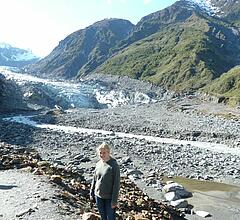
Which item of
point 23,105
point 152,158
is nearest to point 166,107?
point 23,105

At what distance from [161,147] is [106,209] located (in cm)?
3592

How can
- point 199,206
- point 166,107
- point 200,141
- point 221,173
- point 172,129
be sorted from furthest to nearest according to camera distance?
point 166,107, point 172,129, point 200,141, point 221,173, point 199,206

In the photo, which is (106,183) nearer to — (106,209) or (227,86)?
(106,209)

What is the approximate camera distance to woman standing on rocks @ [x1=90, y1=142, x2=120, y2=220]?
13102 millimetres

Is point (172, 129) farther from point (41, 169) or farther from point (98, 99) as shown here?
point (98, 99)

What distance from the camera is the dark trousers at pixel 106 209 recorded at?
531 inches

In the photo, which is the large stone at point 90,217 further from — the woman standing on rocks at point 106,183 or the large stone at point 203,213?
the large stone at point 203,213

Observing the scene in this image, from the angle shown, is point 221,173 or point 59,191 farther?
point 221,173

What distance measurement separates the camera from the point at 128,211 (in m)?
20.1

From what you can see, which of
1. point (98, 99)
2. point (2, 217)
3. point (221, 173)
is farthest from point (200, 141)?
point (98, 99)

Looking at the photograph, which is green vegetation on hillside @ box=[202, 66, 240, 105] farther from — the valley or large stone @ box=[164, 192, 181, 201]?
large stone @ box=[164, 192, 181, 201]

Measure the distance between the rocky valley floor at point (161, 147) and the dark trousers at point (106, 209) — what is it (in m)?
11.7

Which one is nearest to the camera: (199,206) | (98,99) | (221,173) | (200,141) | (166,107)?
(199,206)

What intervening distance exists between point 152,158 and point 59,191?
24.0 m
